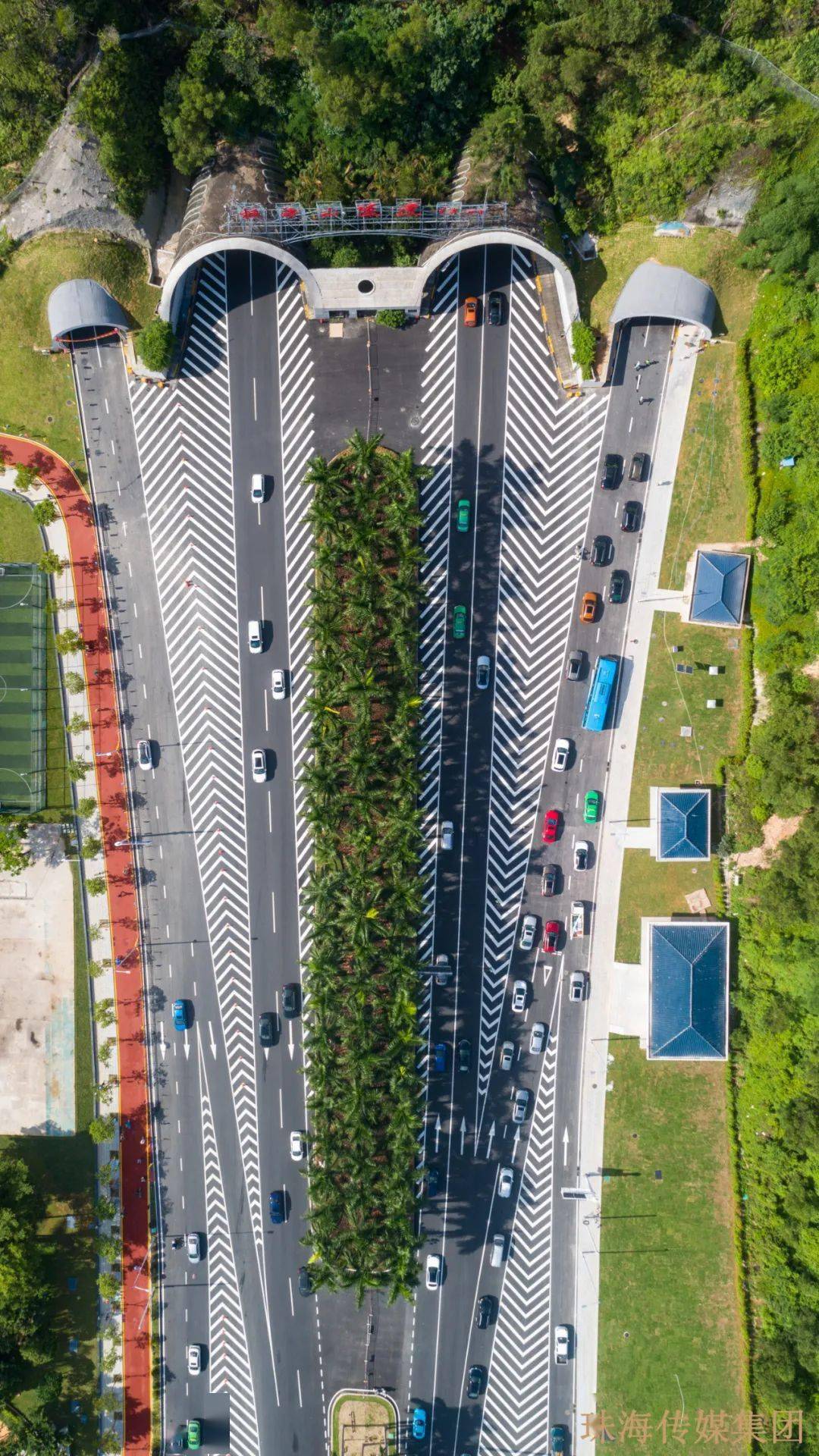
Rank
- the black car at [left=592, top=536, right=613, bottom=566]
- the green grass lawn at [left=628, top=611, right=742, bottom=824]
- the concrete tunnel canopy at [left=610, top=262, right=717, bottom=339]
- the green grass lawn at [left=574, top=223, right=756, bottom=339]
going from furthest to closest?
the green grass lawn at [left=628, top=611, right=742, bottom=824] → the black car at [left=592, top=536, right=613, bottom=566] → the green grass lawn at [left=574, top=223, right=756, bottom=339] → the concrete tunnel canopy at [left=610, top=262, right=717, bottom=339]

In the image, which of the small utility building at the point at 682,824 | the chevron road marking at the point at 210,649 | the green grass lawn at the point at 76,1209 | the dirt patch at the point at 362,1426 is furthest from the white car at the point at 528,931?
the dirt patch at the point at 362,1426

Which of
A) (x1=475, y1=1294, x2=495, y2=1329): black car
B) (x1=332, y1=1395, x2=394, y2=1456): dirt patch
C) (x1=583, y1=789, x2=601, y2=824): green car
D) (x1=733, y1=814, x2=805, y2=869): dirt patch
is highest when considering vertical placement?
(x1=583, y1=789, x2=601, y2=824): green car

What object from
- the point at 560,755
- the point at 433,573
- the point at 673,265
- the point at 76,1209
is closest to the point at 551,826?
the point at 560,755

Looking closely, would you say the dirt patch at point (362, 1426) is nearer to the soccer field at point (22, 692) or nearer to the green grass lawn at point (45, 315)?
the soccer field at point (22, 692)

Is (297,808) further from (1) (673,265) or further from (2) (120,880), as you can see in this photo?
(1) (673,265)

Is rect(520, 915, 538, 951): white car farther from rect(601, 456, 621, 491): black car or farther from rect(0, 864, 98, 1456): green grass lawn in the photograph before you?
rect(0, 864, 98, 1456): green grass lawn

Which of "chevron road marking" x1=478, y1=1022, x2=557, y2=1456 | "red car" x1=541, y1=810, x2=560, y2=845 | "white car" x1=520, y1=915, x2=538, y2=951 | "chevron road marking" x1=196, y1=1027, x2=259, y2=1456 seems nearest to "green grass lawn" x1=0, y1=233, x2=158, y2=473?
"red car" x1=541, y1=810, x2=560, y2=845

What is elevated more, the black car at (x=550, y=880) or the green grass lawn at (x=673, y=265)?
the green grass lawn at (x=673, y=265)
